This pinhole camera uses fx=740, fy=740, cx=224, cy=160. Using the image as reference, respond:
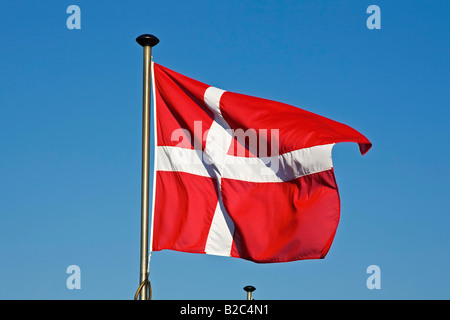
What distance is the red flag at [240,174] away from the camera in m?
10.7

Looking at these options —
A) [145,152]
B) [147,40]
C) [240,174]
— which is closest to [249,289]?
[240,174]

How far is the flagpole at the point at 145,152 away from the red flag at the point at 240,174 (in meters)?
0.66

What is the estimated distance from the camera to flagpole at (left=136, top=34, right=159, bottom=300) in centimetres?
989

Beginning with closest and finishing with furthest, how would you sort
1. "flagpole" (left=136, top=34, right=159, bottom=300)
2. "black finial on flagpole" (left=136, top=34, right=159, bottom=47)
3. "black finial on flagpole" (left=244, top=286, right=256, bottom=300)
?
"flagpole" (left=136, top=34, right=159, bottom=300), "black finial on flagpole" (left=136, top=34, right=159, bottom=47), "black finial on flagpole" (left=244, top=286, right=256, bottom=300)

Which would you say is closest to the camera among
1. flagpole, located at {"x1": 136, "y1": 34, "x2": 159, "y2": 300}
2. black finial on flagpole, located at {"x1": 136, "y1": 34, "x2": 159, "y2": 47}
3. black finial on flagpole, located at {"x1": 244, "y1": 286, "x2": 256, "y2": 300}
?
flagpole, located at {"x1": 136, "y1": 34, "x2": 159, "y2": 300}

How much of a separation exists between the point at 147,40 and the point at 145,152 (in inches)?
64.9

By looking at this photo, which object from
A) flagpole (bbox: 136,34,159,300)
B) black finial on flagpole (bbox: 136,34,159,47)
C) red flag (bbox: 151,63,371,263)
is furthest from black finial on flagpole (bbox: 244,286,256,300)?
black finial on flagpole (bbox: 136,34,159,47)

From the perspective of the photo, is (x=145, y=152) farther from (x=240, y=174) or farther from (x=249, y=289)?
(x=249, y=289)

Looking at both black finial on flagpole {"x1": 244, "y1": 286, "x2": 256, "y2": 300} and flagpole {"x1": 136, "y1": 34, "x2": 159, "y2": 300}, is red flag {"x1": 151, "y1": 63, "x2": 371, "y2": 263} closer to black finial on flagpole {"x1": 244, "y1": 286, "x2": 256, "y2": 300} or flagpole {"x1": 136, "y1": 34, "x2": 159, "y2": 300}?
flagpole {"x1": 136, "y1": 34, "x2": 159, "y2": 300}

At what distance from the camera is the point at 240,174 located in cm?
1116

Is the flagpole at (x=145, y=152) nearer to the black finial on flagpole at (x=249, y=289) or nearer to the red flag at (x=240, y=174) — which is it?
the red flag at (x=240, y=174)

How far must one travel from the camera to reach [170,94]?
1127 centimetres
